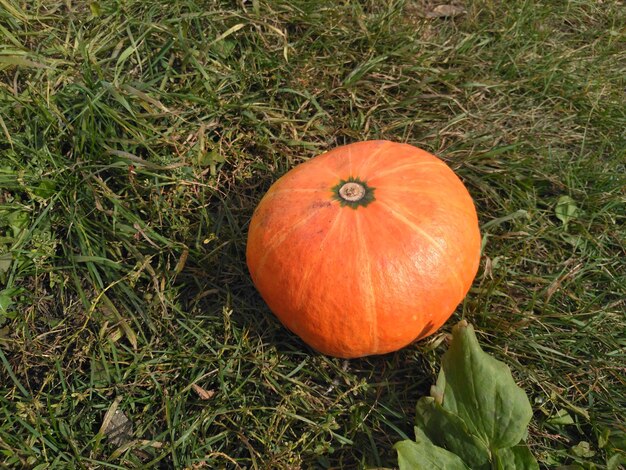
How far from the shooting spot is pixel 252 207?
3.27 meters

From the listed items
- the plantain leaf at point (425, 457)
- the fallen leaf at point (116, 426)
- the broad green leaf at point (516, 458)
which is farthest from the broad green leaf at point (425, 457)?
the fallen leaf at point (116, 426)

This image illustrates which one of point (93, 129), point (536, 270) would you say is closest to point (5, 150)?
point (93, 129)

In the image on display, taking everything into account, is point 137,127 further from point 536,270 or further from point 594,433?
point 594,433

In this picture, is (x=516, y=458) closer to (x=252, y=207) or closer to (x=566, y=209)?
(x=566, y=209)

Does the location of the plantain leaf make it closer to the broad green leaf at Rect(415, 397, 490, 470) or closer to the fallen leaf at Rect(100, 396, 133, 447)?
the broad green leaf at Rect(415, 397, 490, 470)

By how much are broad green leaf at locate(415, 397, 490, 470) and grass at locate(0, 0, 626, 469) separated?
261 mm

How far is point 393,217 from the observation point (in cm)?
233

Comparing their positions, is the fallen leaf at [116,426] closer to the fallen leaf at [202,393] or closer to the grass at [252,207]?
the grass at [252,207]

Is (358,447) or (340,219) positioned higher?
(340,219)

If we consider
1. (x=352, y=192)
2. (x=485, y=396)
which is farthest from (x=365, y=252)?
(x=485, y=396)

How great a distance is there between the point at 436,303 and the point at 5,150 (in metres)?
2.39

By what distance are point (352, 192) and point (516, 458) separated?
125 cm

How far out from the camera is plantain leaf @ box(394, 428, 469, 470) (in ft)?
6.97

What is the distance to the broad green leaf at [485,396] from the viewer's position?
2.21 m
